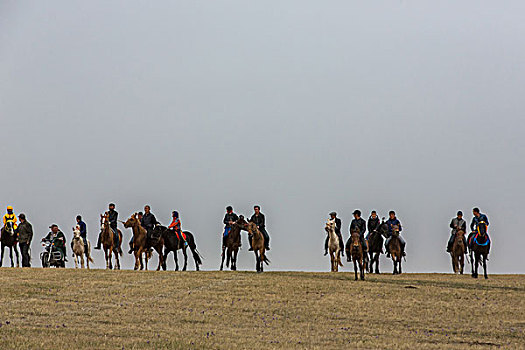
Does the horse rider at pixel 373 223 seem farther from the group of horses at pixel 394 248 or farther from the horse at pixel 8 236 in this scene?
the horse at pixel 8 236

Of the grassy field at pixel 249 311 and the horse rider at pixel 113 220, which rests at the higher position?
the horse rider at pixel 113 220

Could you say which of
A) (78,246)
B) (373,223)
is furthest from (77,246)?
(373,223)

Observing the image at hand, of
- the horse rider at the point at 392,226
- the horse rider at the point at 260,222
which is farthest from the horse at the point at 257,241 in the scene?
the horse rider at the point at 392,226

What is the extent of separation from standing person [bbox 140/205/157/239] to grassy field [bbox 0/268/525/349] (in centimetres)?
445

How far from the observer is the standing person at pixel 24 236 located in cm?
4078

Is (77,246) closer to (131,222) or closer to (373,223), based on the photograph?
(131,222)

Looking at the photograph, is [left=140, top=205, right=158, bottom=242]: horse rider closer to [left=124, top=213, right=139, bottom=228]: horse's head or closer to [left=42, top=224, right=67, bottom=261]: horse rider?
[left=124, top=213, right=139, bottom=228]: horse's head

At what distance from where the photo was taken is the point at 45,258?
137ft

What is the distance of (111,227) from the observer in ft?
133

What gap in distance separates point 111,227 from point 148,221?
1.96m

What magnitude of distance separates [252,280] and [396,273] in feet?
34.6

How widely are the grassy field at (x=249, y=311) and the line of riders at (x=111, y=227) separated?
3947mm

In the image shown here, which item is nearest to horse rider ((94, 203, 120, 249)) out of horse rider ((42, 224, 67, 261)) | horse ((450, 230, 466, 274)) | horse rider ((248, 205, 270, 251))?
horse rider ((42, 224, 67, 261))

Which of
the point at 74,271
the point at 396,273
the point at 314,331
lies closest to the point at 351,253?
the point at 396,273
